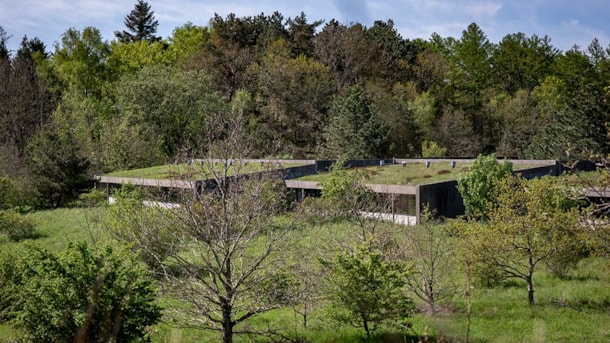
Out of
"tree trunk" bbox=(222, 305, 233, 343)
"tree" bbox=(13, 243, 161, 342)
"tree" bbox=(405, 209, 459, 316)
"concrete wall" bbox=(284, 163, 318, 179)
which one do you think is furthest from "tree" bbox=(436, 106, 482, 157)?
"tree" bbox=(13, 243, 161, 342)

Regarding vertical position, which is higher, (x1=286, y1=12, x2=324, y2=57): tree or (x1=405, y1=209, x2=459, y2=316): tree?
(x1=286, y1=12, x2=324, y2=57): tree

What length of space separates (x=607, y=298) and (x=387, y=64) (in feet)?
153

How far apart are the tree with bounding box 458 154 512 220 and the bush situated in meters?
22.3

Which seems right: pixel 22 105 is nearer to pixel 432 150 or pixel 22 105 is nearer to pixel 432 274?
pixel 432 150

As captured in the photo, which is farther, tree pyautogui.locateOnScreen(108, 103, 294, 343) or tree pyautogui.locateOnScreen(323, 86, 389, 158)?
tree pyautogui.locateOnScreen(323, 86, 389, 158)

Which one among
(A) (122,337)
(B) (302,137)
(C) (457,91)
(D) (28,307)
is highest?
(C) (457,91)

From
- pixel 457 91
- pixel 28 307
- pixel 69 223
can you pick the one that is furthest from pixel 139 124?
pixel 28 307

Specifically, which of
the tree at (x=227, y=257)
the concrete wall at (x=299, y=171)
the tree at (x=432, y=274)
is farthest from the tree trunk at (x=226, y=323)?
the concrete wall at (x=299, y=171)

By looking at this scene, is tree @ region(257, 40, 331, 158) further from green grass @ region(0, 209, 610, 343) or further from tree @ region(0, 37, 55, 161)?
green grass @ region(0, 209, 610, 343)

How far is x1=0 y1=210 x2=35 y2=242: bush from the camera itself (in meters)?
28.4

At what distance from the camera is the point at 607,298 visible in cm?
1683

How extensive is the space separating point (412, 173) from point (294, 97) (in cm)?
2022

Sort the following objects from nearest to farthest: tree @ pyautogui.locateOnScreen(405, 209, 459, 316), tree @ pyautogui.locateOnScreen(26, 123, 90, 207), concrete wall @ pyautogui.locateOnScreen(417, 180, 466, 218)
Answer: tree @ pyautogui.locateOnScreen(405, 209, 459, 316) < concrete wall @ pyautogui.locateOnScreen(417, 180, 466, 218) < tree @ pyautogui.locateOnScreen(26, 123, 90, 207)

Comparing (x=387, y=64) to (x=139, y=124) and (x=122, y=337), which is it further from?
(x=122, y=337)
